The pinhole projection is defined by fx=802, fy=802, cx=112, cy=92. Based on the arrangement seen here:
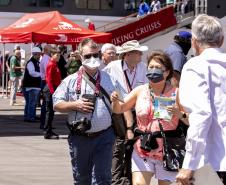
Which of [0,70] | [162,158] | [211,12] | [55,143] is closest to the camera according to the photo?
[162,158]

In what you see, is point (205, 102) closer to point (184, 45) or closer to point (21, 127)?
point (184, 45)

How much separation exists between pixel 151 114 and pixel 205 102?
250 centimetres

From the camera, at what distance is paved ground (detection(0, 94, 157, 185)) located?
11328 mm

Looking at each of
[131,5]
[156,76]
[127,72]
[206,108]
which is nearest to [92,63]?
[156,76]

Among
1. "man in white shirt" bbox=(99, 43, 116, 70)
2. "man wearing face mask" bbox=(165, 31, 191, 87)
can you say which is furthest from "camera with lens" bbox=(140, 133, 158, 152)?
"man in white shirt" bbox=(99, 43, 116, 70)

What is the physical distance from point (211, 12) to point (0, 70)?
67.1 feet

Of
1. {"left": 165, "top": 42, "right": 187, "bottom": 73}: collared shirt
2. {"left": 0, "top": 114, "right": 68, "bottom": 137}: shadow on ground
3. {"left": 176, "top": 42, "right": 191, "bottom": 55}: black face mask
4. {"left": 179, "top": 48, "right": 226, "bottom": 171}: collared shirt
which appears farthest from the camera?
{"left": 0, "top": 114, "right": 68, "bottom": 137}: shadow on ground

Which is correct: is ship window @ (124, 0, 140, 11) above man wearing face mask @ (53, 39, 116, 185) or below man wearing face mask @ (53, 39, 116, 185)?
above

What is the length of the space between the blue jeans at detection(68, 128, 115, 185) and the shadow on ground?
33.1 feet

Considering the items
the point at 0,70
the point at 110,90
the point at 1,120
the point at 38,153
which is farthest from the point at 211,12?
the point at 110,90

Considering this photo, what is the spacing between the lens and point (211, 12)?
49.0 meters

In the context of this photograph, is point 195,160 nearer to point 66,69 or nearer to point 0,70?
point 66,69

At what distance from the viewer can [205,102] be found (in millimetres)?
4973

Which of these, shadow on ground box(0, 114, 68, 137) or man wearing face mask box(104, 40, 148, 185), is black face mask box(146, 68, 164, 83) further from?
A: shadow on ground box(0, 114, 68, 137)
